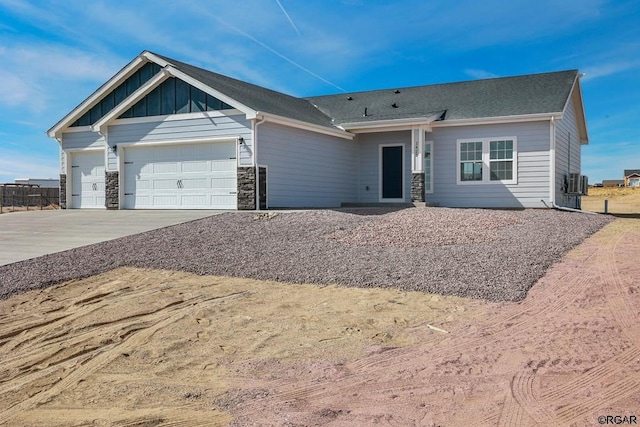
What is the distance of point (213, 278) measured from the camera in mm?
7641

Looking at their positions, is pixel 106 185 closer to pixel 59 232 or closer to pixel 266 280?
pixel 59 232

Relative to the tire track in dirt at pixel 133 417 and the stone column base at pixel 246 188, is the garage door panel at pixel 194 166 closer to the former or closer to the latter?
the stone column base at pixel 246 188

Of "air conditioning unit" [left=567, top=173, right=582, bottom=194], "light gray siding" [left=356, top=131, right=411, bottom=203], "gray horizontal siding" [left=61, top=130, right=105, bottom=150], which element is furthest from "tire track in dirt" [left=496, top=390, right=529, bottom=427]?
"gray horizontal siding" [left=61, top=130, right=105, bottom=150]

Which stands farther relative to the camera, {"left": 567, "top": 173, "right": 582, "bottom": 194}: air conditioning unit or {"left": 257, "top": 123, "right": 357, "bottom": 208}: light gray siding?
{"left": 567, "top": 173, "right": 582, "bottom": 194}: air conditioning unit

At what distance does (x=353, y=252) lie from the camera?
858 centimetres

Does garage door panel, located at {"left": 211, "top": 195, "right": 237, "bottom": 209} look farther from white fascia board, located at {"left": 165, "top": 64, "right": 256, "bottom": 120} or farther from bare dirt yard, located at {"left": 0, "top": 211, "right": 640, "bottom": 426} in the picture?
bare dirt yard, located at {"left": 0, "top": 211, "right": 640, "bottom": 426}

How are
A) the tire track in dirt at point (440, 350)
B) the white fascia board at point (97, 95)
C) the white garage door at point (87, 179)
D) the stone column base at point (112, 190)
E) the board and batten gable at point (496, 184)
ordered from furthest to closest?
the white garage door at point (87, 179) < the white fascia board at point (97, 95) < the stone column base at point (112, 190) < the board and batten gable at point (496, 184) < the tire track in dirt at point (440, 350)

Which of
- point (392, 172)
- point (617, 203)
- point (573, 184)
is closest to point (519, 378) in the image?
point (392, 172)

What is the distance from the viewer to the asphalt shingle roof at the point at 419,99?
16.2 metres

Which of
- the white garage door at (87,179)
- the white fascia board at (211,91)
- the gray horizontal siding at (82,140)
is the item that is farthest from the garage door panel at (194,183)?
the gray horizontal siding at (82,140)

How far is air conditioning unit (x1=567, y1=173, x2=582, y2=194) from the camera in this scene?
58.7 ft

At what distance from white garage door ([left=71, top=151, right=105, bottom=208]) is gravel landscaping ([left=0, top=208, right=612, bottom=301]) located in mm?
7904

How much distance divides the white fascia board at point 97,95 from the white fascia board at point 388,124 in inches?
293

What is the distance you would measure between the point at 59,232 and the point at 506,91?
50.1ft
